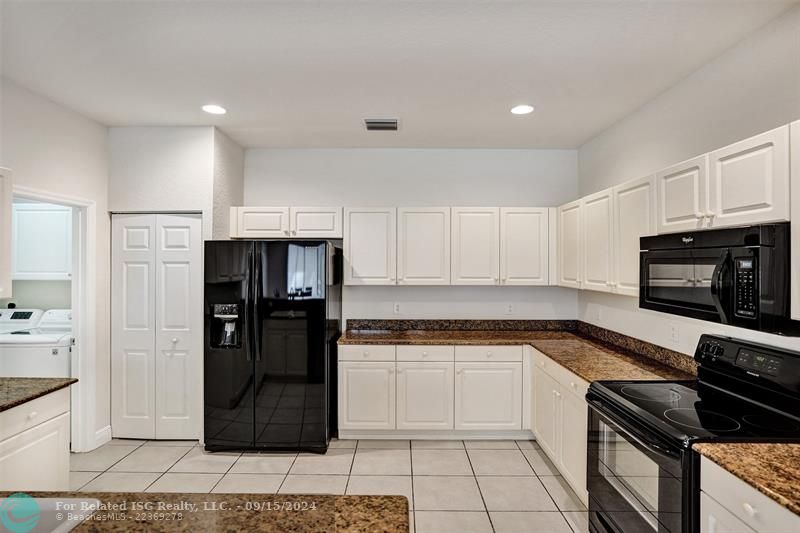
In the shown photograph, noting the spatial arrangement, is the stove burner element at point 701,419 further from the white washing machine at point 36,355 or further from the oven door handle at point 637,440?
the white washing machine at point 36,355

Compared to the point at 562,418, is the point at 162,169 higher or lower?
higher

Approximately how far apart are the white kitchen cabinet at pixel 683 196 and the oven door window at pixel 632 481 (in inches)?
40.3

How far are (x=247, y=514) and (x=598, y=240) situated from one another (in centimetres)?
A: 283

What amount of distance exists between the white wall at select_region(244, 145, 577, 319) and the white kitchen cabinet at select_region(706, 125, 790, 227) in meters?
2.45

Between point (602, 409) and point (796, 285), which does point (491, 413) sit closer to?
point (602, 409)

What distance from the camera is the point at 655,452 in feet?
5.60

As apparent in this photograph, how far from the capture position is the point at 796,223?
1.49m

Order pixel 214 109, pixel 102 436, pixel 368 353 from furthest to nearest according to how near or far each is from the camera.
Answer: pixel 368 353 → pixel 102 436 → pixel 214 109

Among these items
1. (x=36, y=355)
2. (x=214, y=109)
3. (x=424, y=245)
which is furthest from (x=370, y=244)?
(x=36, y=355)

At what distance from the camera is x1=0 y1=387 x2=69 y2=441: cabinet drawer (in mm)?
2055

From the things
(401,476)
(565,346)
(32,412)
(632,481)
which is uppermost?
(565,346)

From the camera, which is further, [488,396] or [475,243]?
[475,243]

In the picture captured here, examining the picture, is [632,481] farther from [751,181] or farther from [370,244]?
[370,244]

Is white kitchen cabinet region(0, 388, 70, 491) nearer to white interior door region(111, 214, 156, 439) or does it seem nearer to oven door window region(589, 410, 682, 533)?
white interior door region(111, 214, 156, 439)
